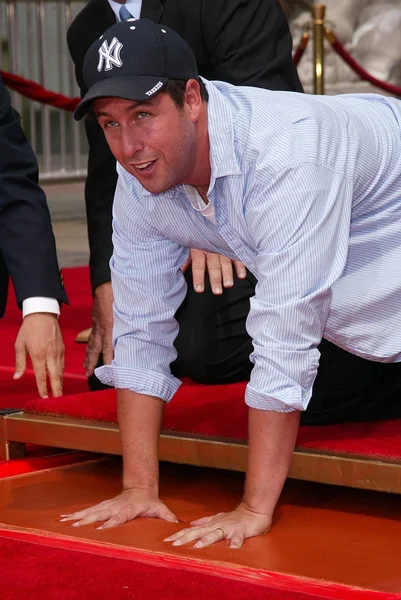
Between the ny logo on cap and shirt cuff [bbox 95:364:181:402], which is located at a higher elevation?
the ny logo on cap

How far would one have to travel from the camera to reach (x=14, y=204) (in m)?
2.75

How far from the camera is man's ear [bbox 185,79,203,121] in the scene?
208cm

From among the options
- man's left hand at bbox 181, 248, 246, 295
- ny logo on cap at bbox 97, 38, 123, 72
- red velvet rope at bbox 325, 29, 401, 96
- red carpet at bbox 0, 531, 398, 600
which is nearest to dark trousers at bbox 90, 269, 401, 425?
man's left hand at bbox 181, 248, 246, 295

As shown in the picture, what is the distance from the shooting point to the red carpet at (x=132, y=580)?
1873 millimetres

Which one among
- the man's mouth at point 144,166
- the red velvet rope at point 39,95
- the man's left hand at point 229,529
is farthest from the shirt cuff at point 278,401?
the red velvet rope at point 39,95

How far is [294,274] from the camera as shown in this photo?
200cm

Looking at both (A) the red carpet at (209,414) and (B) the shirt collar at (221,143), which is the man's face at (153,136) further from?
(A) the red carpet at (209,414)

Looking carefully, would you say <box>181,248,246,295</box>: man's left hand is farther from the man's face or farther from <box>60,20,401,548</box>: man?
the man's face

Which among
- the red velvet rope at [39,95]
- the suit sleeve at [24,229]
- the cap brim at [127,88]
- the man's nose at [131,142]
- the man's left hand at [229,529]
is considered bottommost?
the red velvet rope at [39,95]

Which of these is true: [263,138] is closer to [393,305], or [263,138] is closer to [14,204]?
[393,305]

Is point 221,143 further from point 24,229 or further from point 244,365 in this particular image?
point 244,365

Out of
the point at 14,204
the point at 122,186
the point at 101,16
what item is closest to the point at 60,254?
the point at 101,16

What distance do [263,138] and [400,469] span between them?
65 cm

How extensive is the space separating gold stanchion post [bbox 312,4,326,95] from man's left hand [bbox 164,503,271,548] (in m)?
4.60
